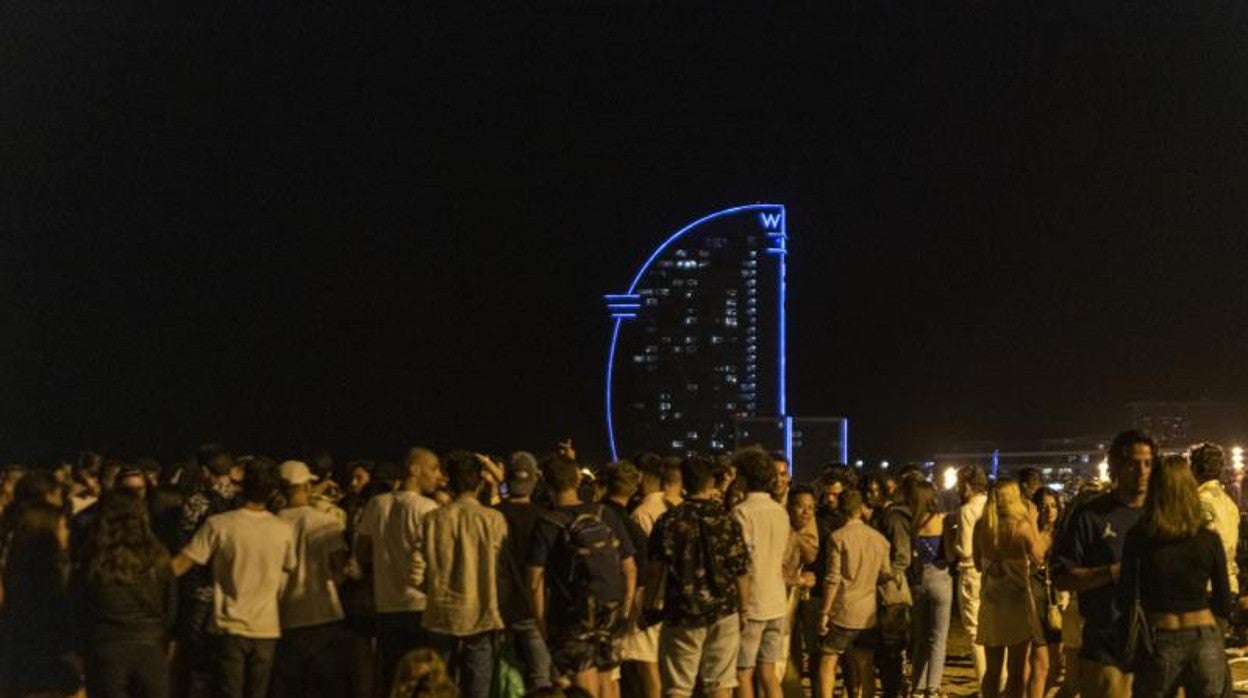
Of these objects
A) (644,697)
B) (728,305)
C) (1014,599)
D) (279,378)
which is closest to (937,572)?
(1014,599)

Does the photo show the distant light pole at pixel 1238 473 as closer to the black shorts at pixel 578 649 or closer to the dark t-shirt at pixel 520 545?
the black shorts at pixel 578 649

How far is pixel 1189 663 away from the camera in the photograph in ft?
20.8

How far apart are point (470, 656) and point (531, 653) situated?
36 centimetres

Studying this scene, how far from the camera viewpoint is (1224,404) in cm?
5638

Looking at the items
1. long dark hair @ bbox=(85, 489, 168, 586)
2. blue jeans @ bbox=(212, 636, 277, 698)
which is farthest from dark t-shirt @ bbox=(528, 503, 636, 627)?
long dark hair @ bbox=(85, 489, 168, 586)

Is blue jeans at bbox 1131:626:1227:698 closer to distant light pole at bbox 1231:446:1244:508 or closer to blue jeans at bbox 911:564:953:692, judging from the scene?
blue jeans at bbox 911:564:953:692

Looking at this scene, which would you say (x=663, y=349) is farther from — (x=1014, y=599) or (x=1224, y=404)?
(x=1014, y=599)

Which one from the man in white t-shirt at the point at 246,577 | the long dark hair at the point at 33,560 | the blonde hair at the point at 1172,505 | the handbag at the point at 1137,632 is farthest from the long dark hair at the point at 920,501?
the long dark hair at the point at 33,560

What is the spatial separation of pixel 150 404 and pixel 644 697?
30.1 m

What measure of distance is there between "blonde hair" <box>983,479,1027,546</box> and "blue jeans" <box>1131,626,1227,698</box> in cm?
261

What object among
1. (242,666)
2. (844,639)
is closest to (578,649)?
(242,666)

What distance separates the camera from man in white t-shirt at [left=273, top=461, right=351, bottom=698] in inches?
308

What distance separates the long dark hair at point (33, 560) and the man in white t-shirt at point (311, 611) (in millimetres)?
1305

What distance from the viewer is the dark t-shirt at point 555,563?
7.84 metres
